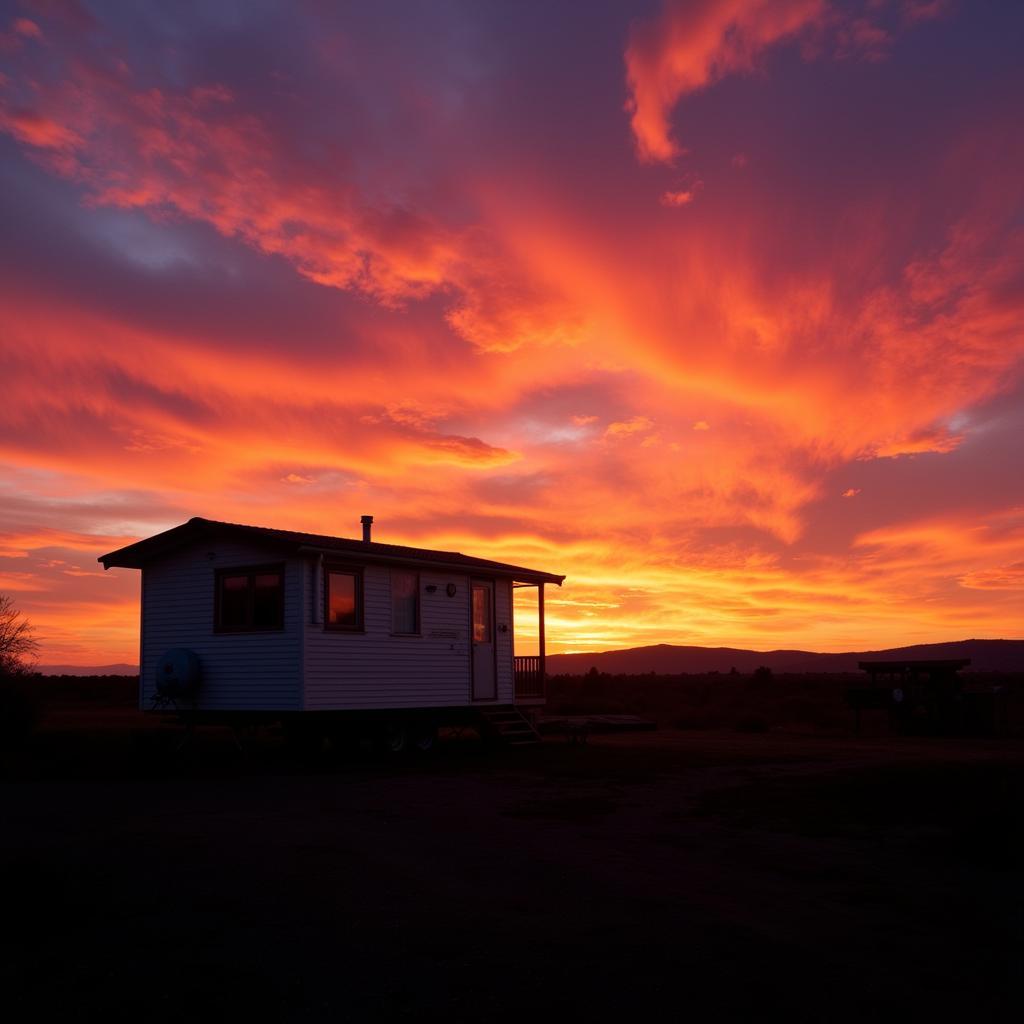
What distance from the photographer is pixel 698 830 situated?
11172 mm

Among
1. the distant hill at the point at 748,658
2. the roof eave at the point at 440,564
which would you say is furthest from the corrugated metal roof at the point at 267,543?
the distant hill at the point at 748,658

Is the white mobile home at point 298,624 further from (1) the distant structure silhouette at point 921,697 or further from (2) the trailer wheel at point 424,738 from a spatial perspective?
(1) the distant structure silhouette at point 921,697

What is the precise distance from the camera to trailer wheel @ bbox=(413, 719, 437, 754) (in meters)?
22.4

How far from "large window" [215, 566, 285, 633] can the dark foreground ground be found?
4.62 metres

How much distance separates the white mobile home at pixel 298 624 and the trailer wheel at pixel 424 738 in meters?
0.31

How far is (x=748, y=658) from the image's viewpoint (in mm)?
166875

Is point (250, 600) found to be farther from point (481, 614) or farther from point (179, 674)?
point (481, 614)

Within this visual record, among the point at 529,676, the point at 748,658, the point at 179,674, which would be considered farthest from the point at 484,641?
the point at 748,658

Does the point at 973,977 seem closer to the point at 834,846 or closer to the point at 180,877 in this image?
the point at 834,846

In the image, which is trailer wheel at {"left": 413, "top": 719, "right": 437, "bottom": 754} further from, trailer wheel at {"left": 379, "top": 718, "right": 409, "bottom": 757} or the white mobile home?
trailer wheel at {"left": 379, "top": 718, "right": 409, "bottom": 757}

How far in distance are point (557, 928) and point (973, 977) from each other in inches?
99.7

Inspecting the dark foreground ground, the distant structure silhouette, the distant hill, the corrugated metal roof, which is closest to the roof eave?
the corrugated metal roof

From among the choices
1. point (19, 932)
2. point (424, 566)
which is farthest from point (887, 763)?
point (19, 932)

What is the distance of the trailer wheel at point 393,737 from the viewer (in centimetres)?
2138
